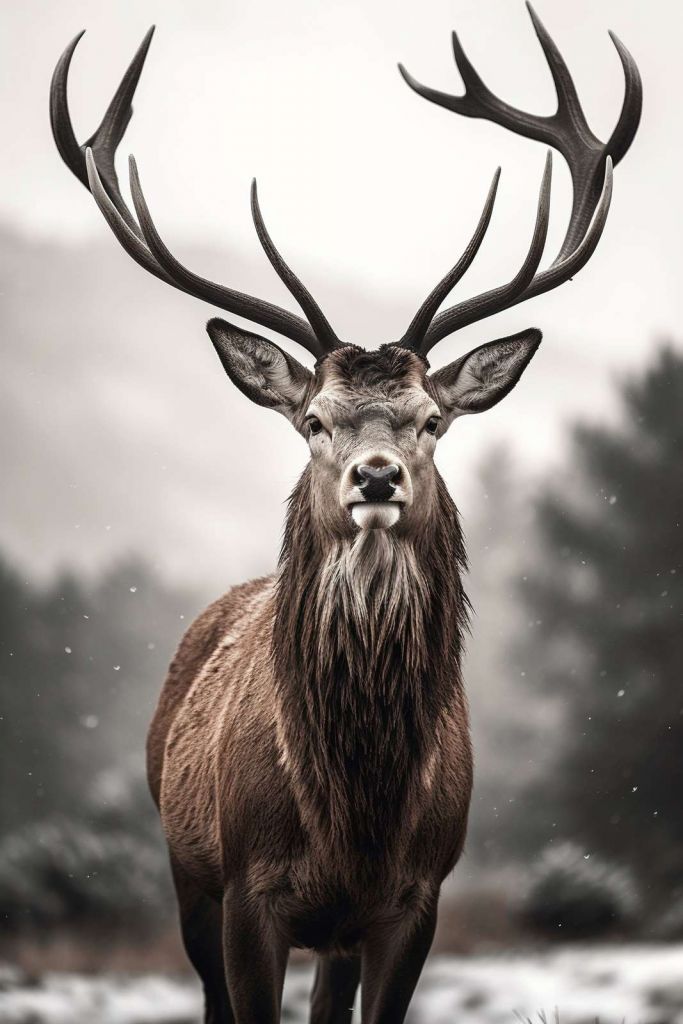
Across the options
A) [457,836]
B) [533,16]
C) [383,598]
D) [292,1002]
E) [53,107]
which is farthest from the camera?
[292,1002]

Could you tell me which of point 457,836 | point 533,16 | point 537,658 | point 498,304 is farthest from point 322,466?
point 537,658

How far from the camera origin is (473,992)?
772 centimetres

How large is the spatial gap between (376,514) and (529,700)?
5654 millimetres

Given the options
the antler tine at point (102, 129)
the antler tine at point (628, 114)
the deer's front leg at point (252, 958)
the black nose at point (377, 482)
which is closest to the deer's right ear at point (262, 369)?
the black nose at point (377, 482)

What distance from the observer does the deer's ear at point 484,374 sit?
438 cm

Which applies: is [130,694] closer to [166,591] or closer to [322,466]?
[166,591]

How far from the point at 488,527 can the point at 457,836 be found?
5.42m

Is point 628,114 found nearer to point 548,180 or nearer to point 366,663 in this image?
point 548,180

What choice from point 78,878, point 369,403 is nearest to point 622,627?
point 78,878

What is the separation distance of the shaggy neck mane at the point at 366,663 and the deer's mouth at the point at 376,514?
0.55 ft

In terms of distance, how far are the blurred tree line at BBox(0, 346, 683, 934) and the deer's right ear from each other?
16.4ft

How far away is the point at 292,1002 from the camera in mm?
7395

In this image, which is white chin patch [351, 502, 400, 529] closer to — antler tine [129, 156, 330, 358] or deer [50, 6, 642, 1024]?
deer [50, 6, 642, 1024]

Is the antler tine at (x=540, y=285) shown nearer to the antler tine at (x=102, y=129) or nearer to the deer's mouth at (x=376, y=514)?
the deer's mouth at (x=376, y=514)
